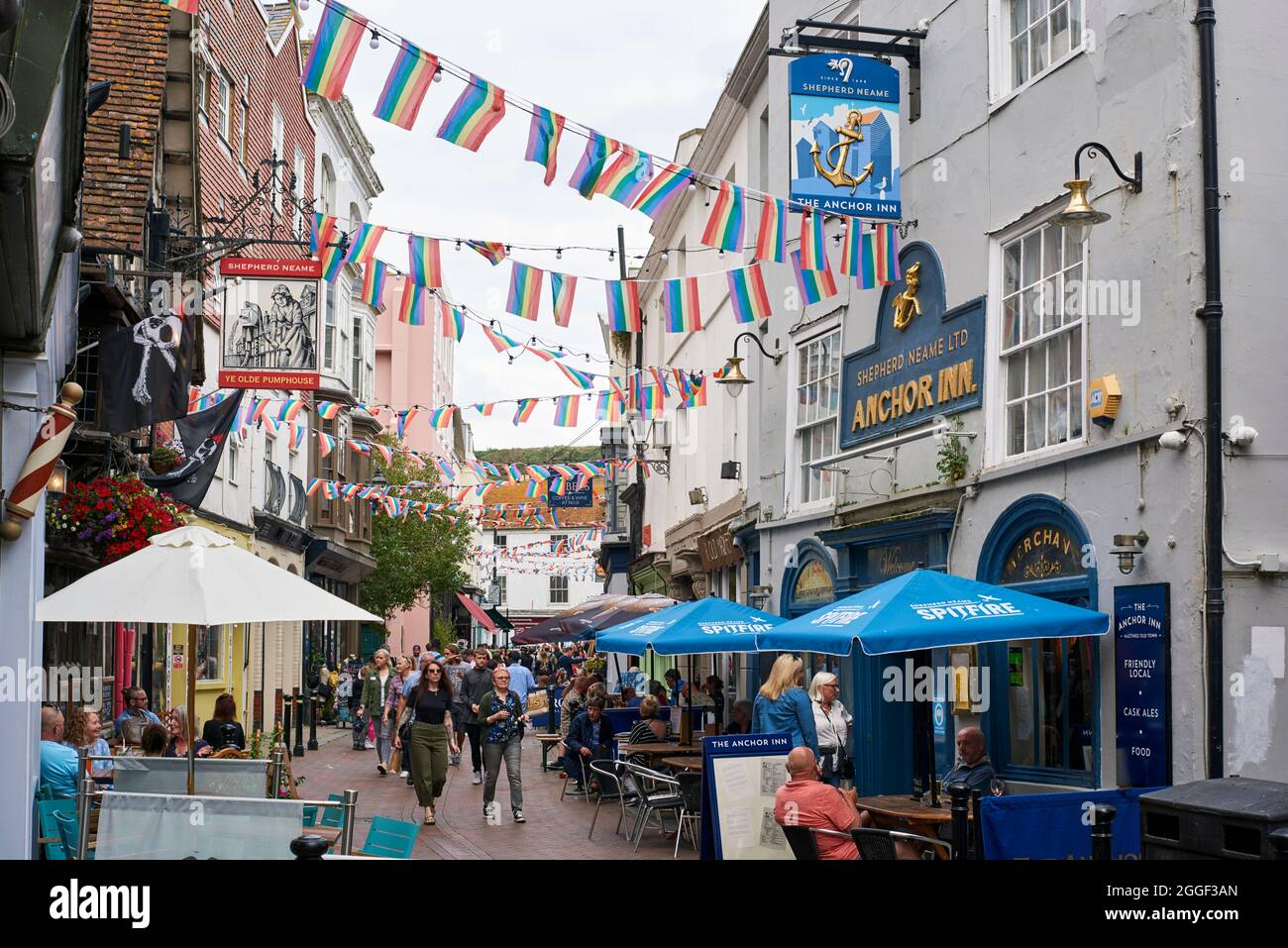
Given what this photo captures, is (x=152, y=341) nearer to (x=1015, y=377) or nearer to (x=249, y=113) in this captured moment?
(x=1015, y=377)

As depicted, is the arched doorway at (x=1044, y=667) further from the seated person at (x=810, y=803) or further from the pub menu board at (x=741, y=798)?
the seated person at (x=810, y=803)

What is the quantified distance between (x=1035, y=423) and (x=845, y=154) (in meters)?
3.61

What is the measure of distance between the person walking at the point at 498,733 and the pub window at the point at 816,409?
4.58 m

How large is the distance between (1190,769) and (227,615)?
6.38 meters

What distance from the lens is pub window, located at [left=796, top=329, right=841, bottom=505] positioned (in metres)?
17.8

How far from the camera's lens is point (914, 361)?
49.2ft

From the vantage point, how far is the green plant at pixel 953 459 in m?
13.7

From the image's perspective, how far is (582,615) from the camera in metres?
26.0

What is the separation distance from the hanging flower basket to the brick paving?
11.7 ft

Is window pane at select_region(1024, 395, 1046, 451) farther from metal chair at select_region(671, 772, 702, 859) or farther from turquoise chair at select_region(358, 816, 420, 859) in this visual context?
turquoise chair at select_region(358, 816, 420, 859)

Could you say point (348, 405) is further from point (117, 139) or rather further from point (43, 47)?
point (43, 47)

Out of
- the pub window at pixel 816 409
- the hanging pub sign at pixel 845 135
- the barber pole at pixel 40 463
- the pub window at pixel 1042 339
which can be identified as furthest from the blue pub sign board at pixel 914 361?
the barber pole at pixel 40 463

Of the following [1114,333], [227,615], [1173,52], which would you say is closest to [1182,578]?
[1114,333]
